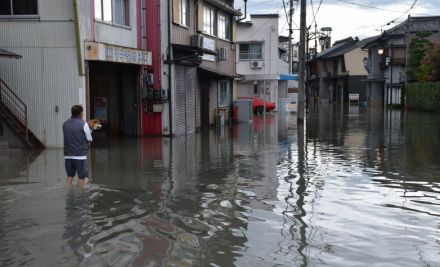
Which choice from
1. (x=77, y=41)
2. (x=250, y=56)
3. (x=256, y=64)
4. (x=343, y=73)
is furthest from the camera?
(x=343, y=73)

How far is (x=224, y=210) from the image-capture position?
28.7 feet

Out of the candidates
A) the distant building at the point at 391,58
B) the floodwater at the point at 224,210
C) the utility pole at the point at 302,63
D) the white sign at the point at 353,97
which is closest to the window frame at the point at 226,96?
the utility pole at the point at 302,63

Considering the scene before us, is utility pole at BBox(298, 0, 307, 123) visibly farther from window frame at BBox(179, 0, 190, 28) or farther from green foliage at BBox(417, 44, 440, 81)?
green foliage at BBox(417, 44, 440, 81)

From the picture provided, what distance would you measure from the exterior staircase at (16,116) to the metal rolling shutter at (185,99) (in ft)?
21.4

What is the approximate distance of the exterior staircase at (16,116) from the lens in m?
16.8

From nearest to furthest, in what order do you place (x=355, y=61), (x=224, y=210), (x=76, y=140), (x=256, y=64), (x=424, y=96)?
1. (x=224, y=210)
2. (x=76, y=140)
3. (x=424, y=96)
4. (x=256, y=64)
5. (x=355, y=61)

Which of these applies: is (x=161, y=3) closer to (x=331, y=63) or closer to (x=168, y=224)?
(x=168, y=224)

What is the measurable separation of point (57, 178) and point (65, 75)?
19.6ft

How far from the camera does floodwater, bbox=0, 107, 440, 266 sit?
645 cm

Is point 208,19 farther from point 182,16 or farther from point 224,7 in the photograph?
point 182,16

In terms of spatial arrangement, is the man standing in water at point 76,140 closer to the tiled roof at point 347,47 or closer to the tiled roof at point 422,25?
the tiled roof at point 422,25

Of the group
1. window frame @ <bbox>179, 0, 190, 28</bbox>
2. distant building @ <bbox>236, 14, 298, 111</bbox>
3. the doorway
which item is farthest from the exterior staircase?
distant building @ <bbox>236, 14, 298, 111</bbox>

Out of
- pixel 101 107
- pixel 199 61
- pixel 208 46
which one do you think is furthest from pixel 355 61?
pixel 101 107

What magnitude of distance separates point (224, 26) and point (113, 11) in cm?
1288
